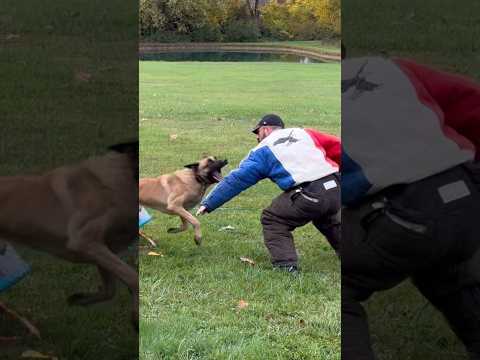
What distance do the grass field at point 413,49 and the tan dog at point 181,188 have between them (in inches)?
146

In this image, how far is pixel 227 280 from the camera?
4.94 meters

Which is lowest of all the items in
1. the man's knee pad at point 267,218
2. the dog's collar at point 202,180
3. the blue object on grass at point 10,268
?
the man's knee pad at point 267,218

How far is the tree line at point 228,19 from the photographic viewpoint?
4.46 metres

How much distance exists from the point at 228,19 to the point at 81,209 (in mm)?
2453

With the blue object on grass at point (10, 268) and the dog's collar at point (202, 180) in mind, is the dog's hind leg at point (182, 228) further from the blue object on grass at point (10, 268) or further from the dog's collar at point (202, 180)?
the blue object on grass at point (10, 268)

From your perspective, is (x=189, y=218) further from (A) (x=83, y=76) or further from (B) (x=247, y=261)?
(A) (x=83, y=76)

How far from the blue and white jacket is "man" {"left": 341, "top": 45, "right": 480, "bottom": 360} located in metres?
2.97

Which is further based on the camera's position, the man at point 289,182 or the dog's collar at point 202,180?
the dog's collar at point 202,180

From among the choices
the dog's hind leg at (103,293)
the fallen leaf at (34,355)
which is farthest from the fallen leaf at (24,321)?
the dog's hind leg at (103,293)

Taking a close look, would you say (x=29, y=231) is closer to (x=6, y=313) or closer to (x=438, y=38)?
(x=6, y=313)

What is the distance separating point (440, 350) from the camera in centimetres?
246

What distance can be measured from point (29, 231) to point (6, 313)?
0.27 m

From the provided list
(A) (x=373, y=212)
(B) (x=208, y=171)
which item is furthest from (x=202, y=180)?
(A) (x=373, y=212)

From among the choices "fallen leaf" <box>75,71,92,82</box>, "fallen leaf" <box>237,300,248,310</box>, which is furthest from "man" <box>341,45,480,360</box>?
"fallen leaf" <box>237,300,248,310</box>
